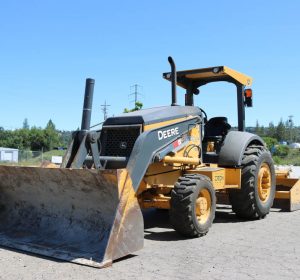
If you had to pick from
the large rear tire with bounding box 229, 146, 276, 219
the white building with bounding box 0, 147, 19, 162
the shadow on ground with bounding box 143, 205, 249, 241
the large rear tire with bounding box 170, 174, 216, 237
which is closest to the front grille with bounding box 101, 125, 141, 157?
the large rear tire with bounding box 170, 174, 216, 237

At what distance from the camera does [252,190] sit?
8789 mm

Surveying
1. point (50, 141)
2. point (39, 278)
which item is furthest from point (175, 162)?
point (50, 141)

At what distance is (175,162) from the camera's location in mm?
7391

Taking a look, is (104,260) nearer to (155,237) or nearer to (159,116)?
(155,237)

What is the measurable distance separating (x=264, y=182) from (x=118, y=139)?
371cm

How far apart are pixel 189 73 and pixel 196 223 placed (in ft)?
12.8

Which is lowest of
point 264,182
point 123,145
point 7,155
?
point 264,182

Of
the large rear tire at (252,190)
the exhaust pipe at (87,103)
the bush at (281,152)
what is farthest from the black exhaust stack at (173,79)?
the bush at (281,152)

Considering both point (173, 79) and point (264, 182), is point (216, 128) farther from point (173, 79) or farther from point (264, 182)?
point (173, 79)

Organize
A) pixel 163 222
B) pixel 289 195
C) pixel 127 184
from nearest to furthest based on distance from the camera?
pixel 127 184 → pixel 163 222 → pixel 289 195

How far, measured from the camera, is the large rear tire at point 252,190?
28.8ft

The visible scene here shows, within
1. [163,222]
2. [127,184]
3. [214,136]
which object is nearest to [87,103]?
[127,184]

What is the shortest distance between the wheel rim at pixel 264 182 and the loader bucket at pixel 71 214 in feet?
13.1

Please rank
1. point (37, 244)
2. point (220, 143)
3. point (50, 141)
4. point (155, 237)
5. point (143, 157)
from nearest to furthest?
point (37, 244), point (143, 157), point (155, 237), point (220, 143), point (50, 141)
